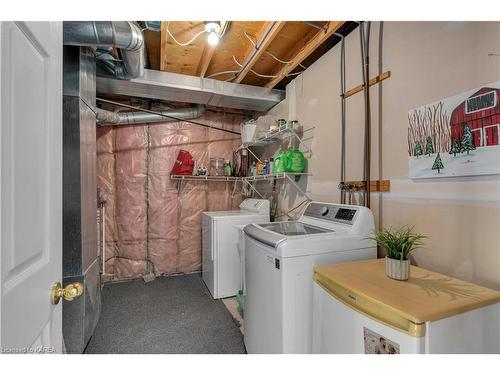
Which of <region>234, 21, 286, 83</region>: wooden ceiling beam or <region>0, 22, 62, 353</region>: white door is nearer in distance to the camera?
<region>0, 22, 62, 353</region>: white door

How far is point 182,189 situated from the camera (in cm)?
348

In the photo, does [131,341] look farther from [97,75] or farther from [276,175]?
[97,75]

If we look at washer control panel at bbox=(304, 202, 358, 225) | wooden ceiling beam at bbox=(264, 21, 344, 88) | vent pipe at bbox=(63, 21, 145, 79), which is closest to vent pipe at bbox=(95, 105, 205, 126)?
wooden ceiling beam at bbox=(264, 21, 344, 88)

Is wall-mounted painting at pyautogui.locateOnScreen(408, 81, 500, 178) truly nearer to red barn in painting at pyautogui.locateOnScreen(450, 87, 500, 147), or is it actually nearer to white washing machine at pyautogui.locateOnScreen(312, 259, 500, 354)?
red barn in painting at pyautogui.locateOnScreen(450, 87, 500, 147)

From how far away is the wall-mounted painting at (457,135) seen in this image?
1.11m

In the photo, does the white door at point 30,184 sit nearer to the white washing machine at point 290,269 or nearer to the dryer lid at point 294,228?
the white washing machine at point 290,269

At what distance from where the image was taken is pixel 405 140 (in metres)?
1.51

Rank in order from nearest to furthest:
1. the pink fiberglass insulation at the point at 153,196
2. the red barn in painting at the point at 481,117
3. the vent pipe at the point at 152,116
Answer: the red barn in painting at the point at 481,117
the vent pipe at the point at 152,116
the pink fiberglass insulation at the point at 153,196

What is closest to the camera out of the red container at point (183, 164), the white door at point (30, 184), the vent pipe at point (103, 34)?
the white door at point (30, 184)

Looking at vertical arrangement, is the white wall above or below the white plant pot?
above

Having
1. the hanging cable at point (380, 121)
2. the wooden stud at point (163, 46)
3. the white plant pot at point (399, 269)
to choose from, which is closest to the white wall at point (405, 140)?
the hanging cable at point (380, 121)

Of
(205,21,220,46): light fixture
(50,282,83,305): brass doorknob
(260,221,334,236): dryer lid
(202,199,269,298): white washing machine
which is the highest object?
(205,21,220,46): light fixture

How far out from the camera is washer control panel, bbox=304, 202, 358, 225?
1613 mm

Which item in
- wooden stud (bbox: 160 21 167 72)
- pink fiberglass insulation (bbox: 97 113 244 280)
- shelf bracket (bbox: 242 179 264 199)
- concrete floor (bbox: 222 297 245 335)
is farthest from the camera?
shelf bracket (bbox: 242 179 264 199)
